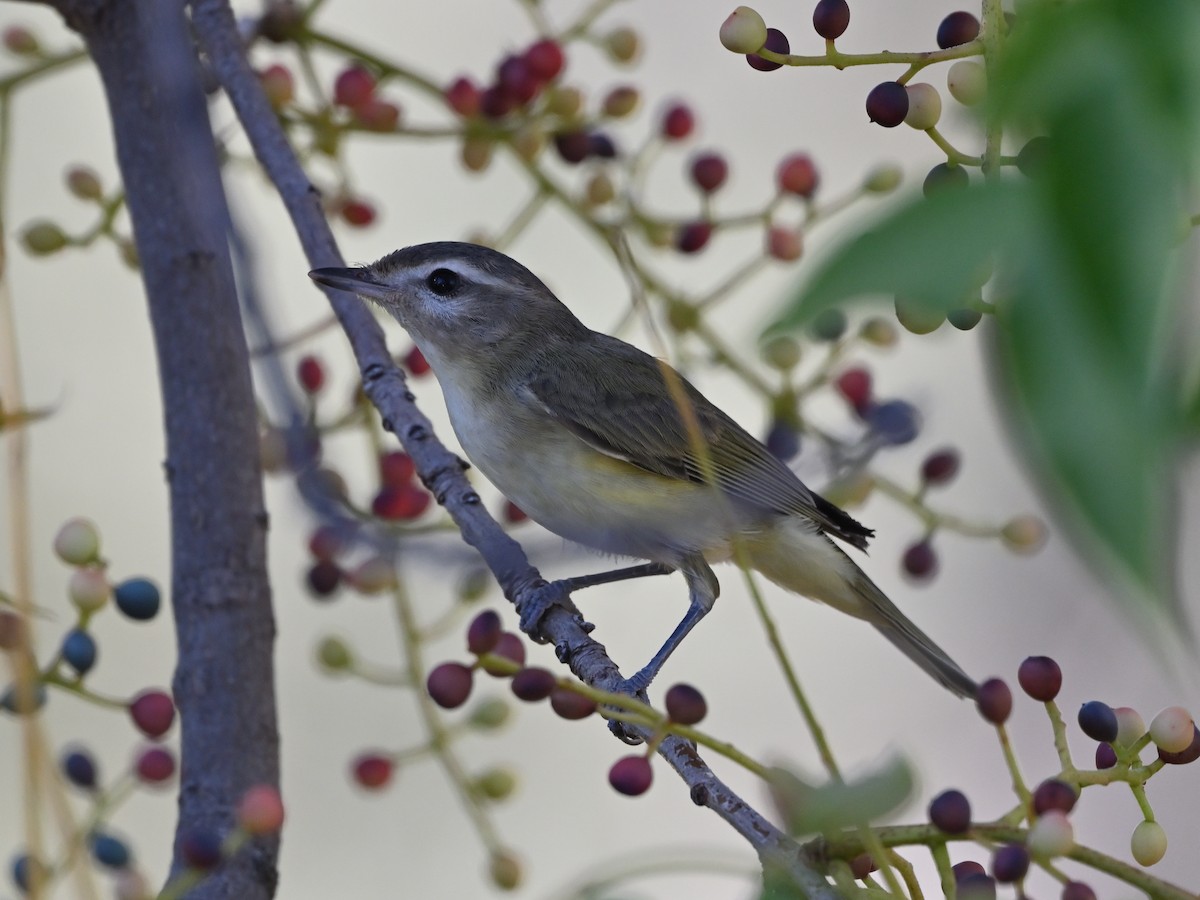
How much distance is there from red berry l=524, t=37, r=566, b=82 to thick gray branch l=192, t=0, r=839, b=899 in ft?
1.50

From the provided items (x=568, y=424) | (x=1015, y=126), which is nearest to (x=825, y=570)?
(x=568, y=424)

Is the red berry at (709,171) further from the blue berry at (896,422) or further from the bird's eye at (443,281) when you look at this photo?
the bird's eye at (443,281)

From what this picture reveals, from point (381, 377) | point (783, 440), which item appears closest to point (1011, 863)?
point (783, 440)

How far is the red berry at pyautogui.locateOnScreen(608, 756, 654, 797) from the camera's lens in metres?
1.60

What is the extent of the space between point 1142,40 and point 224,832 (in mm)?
1659

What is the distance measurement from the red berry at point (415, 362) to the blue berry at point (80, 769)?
120 centimetres

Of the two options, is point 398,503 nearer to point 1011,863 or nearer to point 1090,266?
point 1011,863

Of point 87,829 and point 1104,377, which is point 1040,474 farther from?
point 87,829

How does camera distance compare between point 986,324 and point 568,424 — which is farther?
point 568,424

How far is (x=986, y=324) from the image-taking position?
65cm

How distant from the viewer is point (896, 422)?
2213mm

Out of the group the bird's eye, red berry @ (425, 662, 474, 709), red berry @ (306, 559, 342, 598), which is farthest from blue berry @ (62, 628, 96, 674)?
the bird's eye

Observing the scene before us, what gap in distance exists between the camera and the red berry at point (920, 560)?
8.11 feet

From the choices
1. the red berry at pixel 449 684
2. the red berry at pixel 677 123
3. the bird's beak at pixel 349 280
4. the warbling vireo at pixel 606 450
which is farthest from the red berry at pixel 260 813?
the red berry at pixel 677 123
